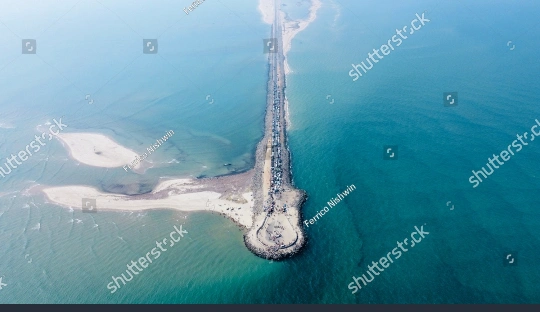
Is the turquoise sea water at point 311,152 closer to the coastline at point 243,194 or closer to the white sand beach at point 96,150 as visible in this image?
the coastline at point 243,194

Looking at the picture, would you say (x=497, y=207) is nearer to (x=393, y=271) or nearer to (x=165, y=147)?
(x=393, y=271)

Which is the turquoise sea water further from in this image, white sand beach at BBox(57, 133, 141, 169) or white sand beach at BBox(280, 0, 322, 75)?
white sand beach at BBox(280, 0, 322, 75)

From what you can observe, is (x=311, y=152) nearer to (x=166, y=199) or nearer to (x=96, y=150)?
(x=166, y=199)

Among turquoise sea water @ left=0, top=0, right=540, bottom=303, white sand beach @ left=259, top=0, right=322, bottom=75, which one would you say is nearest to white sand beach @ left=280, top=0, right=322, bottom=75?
white sand beach @ left=259, top=0, right=322, bottom=75

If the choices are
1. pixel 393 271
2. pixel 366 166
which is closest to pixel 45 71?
pixel 366 166

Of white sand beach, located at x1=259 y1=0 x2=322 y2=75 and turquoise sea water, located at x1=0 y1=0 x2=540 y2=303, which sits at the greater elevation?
white sand beach, located at x1=259 y1=0 x2=322 y2=75

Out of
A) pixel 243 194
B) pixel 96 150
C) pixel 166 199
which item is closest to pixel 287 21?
pixel 96 150
